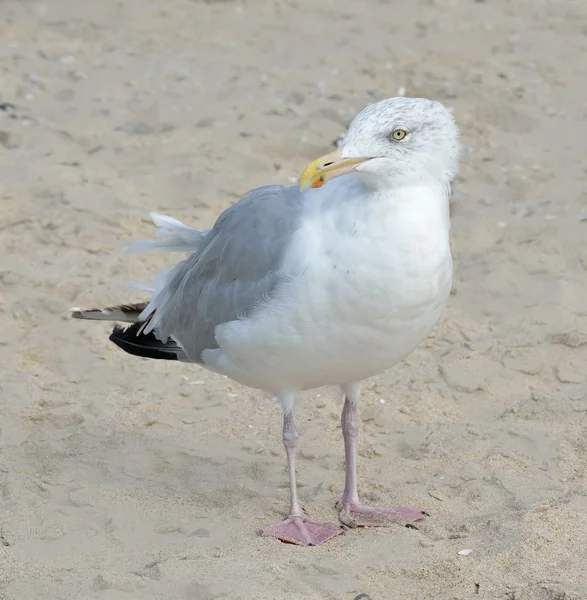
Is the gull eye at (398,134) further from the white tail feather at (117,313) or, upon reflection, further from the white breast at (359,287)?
the white tail feather at (117,313)

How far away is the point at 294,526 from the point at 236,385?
1.24 m

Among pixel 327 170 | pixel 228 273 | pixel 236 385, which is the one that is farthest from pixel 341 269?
pixel 236 385

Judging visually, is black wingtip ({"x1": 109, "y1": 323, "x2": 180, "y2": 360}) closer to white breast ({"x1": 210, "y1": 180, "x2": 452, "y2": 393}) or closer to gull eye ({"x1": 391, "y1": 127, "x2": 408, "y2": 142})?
white breast ({"x1": 210, "y1": 180, "x2": 452, "y2": 393})

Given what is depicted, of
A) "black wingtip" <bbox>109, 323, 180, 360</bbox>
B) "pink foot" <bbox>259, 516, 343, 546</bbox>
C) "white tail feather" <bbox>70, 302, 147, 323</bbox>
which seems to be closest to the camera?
"pink foot" <bbox>259, 516, 343, 546</bbox>

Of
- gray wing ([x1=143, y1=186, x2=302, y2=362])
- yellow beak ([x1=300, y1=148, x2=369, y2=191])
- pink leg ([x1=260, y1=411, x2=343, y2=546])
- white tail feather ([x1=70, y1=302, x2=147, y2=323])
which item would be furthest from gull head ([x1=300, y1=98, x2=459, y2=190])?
white tail feather ([x1=70, y1=302, x2=147, y2=323])

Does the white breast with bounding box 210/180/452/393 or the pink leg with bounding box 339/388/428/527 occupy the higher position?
the white breast with bounding box 210/180/452/393

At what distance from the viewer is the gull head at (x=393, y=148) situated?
3816 millimetres

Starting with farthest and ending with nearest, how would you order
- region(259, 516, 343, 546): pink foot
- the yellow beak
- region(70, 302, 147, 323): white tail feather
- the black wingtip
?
region(70, 302, 147, 323): white tail feather < the black wingtip < region(259, 516, 343, 546): pink foot < the yellow beak

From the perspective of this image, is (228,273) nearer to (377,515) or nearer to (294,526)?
(294,526)

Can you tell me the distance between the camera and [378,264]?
3879 mm

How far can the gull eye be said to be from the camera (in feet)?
12.6

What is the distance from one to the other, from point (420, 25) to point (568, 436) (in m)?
5.00

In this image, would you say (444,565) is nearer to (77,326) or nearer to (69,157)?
(77,326)

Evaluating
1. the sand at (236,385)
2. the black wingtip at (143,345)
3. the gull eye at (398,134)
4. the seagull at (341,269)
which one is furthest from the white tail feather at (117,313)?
the gull eye at (398,134)
